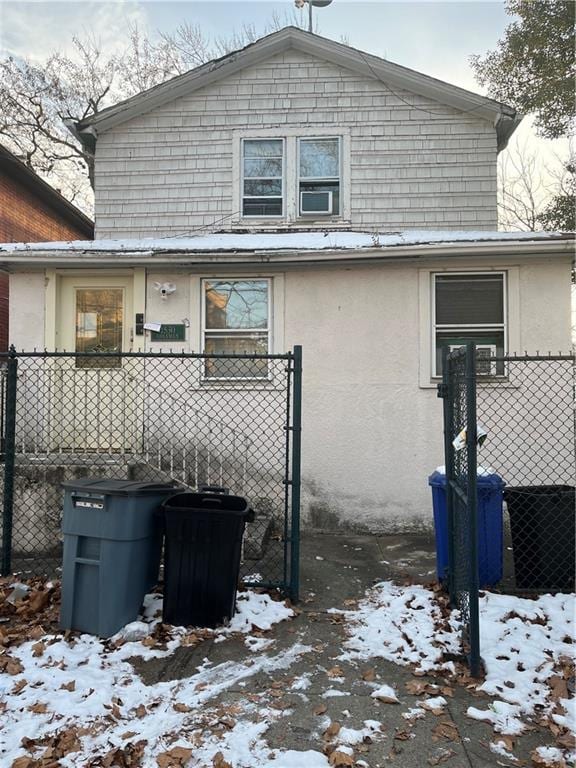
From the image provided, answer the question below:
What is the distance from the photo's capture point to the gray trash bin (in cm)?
371

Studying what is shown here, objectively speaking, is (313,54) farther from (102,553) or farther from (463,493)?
(102,553)

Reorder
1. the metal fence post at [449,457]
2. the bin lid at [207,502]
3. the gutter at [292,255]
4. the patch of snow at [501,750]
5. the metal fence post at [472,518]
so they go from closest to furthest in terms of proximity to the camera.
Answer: the patch of snow at [501,750], the metal fence post at [472,518], the bin lid at [207,502], the metal fence post at [449,457], the gutter at [292,255]

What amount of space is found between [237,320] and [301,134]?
3.65 m

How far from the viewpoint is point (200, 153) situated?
8914mm

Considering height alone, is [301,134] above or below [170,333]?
above

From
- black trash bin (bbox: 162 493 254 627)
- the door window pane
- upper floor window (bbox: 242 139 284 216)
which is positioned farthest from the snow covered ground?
upper floor window (bbox: 242 139 284 216)

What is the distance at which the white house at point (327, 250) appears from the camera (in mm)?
6957

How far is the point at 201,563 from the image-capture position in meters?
3.85

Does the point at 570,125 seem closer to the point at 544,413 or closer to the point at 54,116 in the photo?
the point at 544,413

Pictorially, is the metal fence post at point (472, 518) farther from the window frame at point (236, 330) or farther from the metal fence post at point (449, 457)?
the window frame at point (236, 330)

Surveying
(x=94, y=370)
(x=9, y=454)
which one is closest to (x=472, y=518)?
(x=9, y=454)

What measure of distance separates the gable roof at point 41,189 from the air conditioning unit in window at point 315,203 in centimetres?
645

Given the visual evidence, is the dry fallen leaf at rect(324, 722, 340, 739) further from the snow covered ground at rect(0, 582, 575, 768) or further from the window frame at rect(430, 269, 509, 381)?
the window frame at rect(430, 269, 509, 381)

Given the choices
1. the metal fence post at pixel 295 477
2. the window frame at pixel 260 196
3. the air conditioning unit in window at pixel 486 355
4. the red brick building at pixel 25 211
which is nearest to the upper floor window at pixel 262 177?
the window frame at pixel 260 196
